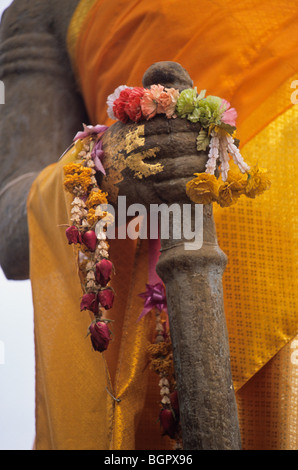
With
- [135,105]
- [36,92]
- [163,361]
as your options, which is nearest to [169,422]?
[163,361]

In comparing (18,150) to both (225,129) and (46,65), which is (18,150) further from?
(225,129)

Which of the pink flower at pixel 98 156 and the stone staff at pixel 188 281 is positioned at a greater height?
the pink flower at pixel 98 156

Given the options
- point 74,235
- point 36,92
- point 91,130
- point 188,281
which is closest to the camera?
point 188,281

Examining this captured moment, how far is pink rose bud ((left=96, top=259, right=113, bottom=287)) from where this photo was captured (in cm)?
117

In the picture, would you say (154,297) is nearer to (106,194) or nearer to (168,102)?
(106,194)

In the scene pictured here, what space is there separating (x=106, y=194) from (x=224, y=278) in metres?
0.32

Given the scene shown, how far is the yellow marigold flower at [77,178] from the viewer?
1.22 meters

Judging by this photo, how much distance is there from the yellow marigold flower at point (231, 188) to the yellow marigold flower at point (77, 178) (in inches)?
9.7

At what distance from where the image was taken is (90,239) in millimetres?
1189

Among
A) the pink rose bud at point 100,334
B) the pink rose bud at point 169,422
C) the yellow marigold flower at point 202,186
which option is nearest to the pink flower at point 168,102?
the yellow marigold flower at point 202,186

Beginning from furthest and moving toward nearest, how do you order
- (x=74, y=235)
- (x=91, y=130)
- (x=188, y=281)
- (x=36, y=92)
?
(x=36, y=92) → (x=91, y=130) → (x=74, y=235) → (x=188, y=281)

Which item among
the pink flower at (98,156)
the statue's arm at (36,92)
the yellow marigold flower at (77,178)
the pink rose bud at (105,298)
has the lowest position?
the pink rose bud at (105,298)

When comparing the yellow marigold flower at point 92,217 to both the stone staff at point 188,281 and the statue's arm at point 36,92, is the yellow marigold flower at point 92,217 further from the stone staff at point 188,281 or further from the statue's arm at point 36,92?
the statue's arm at point 36,92

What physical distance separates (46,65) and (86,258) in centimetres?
82
